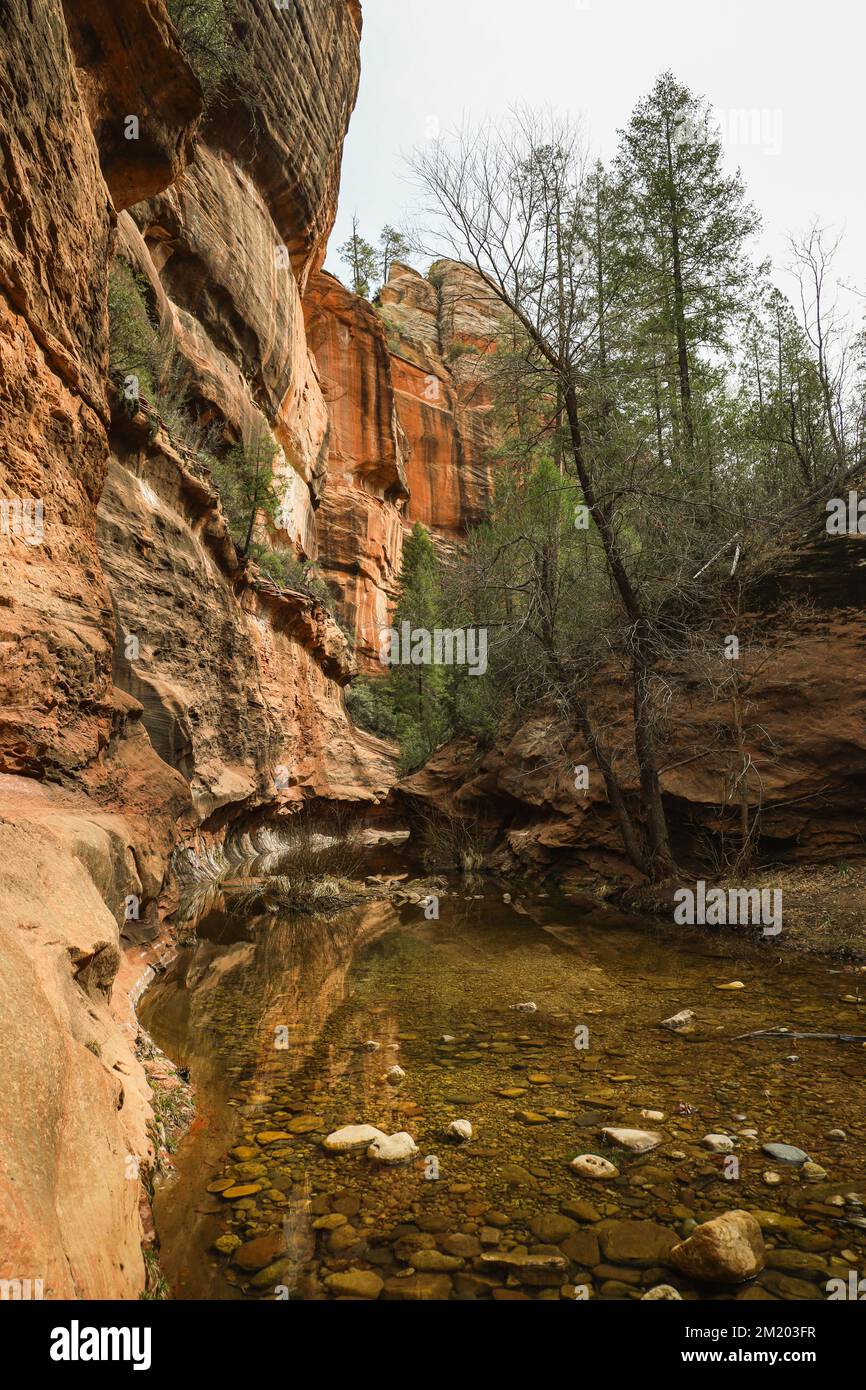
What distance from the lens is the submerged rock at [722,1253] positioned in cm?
245

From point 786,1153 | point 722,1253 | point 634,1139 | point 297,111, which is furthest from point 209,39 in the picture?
point 722,1253

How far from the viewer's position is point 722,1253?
2.46 meters

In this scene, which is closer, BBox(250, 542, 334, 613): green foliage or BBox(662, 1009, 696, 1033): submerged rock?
BBox(662, 1009, 696, 1033): submerged rock

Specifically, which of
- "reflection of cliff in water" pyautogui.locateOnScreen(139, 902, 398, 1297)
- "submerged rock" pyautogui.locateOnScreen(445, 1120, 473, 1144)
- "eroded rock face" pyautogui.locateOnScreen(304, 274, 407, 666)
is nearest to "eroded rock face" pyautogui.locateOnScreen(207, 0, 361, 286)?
"eroded rock face" pyautogui.locateOnScreen(304, 274, 407, 666)

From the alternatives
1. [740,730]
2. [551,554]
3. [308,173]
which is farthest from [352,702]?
[740,730]

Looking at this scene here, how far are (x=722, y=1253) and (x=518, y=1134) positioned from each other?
54.9 inches

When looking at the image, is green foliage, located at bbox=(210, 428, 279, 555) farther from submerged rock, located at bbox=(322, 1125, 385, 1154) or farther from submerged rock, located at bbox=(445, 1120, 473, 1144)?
submerged rock, located at bbox=(445, 1120, 473, 1144)

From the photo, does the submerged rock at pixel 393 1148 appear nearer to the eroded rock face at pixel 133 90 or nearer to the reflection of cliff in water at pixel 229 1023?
the reflection of cliff in water at pixel 229 1023

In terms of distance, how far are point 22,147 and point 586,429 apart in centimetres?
771

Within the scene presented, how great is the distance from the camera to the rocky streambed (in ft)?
8.54

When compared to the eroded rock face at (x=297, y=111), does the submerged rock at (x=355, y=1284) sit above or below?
below

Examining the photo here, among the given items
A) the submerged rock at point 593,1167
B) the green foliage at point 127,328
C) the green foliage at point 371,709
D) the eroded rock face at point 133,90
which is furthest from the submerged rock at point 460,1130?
the green foliage at point 371,709

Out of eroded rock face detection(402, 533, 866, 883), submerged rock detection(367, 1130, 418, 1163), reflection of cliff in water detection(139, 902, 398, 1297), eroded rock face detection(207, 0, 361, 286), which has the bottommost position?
reflection of cliff in water detection(139, 902, 398, 1297)

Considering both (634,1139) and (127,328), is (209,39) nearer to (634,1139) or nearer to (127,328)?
(127,328)
